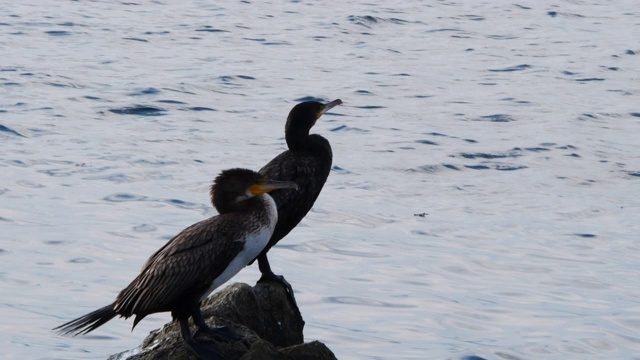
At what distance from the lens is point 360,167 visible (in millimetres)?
14469

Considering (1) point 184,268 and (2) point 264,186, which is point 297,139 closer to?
(2) point 264,186

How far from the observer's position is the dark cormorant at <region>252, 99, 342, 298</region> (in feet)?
25.6

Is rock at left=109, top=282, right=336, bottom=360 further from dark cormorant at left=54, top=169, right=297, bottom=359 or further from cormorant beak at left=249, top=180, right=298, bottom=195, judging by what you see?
cormorant beak at left=249, top=180, right=298, bottom=195

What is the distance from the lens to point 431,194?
13.6 metres

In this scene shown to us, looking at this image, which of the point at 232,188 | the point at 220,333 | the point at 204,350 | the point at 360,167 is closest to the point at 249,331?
the point at 220,333

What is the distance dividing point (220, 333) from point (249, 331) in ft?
0.71

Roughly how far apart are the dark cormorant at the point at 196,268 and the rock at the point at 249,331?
90 mm

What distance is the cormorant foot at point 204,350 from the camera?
21.1 ft

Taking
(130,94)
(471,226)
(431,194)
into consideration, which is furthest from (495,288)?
(130,94)

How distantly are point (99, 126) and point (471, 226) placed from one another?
5.51 m

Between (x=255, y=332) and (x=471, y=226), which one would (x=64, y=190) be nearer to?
(x=471, y=226)

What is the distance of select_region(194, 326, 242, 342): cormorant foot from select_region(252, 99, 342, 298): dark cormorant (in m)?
0.83

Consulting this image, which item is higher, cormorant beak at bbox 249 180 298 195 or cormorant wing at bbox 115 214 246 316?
cormorant beak at bbox 249 180 298 195

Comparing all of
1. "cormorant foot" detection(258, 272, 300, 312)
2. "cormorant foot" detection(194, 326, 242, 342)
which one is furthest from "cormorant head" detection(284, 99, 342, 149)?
"cormorant foot" detection(194, 326, 242, 342)
